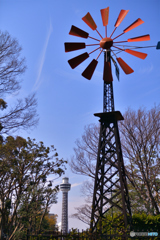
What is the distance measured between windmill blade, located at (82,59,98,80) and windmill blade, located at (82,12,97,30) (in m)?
1.29

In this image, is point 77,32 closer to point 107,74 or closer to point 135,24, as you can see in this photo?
point 107,74

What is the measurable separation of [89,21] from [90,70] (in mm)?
1819

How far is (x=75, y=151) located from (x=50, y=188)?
2.72m

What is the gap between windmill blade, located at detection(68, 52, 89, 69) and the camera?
7662 mm

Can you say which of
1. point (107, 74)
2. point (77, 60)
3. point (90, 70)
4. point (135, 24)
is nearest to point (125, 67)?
point (107, 74)

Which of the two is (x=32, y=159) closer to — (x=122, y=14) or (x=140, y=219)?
(x=140, y=219)

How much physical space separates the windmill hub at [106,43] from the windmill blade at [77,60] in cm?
66

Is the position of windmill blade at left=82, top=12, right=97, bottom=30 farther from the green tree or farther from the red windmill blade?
the green tree

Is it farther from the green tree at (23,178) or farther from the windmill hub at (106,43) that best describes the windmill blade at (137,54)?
the green tree at (23,178)

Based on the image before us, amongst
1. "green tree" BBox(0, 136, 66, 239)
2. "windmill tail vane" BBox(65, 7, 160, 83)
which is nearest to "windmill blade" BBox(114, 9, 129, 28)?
"windmill tail vane" BBox(65, 7, 160, 83)

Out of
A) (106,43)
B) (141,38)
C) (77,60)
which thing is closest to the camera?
(141,38)

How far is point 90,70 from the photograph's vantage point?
7.76 metres

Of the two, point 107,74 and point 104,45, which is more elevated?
point 104,45

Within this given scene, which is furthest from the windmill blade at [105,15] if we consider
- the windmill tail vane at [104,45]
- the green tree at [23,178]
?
the green tree at [23,178]
